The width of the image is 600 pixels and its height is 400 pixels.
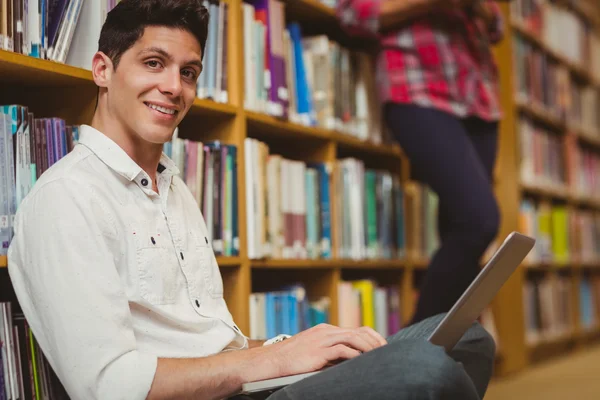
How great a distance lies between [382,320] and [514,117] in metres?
1.47

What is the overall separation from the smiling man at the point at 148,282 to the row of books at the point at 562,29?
9.20 feet

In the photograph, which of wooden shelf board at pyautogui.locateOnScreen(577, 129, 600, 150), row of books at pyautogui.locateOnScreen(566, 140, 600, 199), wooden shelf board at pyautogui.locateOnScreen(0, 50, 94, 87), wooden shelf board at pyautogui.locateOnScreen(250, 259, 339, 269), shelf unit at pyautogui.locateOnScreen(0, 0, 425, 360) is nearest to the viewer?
wooden shelf board at pyautogui.locateOnScreen(0, 50, 94, 87)

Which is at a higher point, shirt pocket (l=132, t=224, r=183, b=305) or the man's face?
the man's face

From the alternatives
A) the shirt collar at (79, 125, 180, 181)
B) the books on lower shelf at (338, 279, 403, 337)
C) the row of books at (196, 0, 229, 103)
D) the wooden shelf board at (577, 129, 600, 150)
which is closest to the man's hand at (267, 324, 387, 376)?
the shirt collar at (79, 125, 180, 181)

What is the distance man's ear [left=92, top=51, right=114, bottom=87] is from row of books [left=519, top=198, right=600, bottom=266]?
110 inches

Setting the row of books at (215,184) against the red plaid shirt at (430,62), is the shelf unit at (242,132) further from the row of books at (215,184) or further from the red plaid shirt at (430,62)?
the red plaid shirt at (430,62)

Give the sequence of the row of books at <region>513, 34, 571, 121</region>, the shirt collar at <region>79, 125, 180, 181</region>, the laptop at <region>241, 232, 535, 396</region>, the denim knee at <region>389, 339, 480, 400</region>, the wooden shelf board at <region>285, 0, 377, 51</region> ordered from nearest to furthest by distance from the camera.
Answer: the denim knee at <region>389, 339, 480, 400</region>
the laptop at <region>241, 232, 535, 396</region>
the shirt collar at <region>79, 125, 180, 181</region>
the wooden shelf board at <region>285, 0, 377, 51</region>
the row of books at <region>513, 34, 571, 121</region>

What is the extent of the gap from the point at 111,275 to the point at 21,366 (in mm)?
325

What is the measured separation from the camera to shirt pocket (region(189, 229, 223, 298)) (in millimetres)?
1269

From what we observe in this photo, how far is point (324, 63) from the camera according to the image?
2.28m

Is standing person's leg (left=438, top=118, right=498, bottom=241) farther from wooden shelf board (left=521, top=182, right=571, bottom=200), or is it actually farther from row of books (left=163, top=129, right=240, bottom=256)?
wooden shelf board (left=521, top=182, right=571, bottom=200)

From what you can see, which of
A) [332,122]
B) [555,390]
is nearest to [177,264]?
[332,122]

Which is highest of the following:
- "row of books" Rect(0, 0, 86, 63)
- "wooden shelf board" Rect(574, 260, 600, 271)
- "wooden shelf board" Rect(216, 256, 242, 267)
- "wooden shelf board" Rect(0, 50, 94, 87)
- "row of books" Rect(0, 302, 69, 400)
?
"row of books" Rect(0, 0, 86, 63)

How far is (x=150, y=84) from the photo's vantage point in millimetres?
1172
